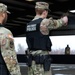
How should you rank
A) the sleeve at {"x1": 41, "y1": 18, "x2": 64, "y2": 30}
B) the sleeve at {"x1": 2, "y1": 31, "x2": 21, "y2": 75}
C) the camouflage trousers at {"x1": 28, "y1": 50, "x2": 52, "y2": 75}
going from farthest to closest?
the camouflage trousers at {"x1": 28, "y1": 50, "x2": 52, "y2": 75}
the sleeve at {"x1": 41, "y1": 18, "x2": 64, "y2": 30}
the sleeve at {"x1": 2, "y1": 31, "x2": 21, "y2": 75}

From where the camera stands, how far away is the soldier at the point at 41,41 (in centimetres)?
395

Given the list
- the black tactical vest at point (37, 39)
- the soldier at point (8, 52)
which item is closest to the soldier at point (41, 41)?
the black tactical vest at point (37, 39)

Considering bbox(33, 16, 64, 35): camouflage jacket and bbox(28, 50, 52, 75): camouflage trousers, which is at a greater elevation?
bbox(33, 16, 64, 35): camouflage jacket

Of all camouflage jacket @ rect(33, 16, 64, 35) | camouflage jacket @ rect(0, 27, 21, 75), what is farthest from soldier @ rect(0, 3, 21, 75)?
camouflage jacket @ rect(33, 16, 64, 35)

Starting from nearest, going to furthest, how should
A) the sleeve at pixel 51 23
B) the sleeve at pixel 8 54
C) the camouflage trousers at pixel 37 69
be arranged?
the sleeve at pixel 8 54 < the sleeve at pixel 51 23 < the camouflage trousers at pixel 37 69

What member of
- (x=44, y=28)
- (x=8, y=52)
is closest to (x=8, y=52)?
(x=8, y=52)

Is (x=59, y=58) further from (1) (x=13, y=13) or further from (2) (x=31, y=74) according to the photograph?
(2) (x=31, y=74)

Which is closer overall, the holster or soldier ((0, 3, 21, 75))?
soldier ((0, 3, 21, 75))

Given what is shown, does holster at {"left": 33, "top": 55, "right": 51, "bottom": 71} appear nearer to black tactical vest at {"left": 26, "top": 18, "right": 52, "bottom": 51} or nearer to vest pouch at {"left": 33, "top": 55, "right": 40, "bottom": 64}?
vest pouch at {"left": 33, "top": 55, "right": 40, "bottom": 64}

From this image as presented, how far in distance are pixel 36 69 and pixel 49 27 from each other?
58 cm

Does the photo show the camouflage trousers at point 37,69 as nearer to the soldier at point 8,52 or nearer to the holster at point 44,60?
the holster at point 44,60

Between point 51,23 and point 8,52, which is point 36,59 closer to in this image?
point 51,23

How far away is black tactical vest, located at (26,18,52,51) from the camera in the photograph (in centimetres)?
400

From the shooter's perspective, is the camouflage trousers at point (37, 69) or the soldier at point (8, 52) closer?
the soldier at point (8, 52)
